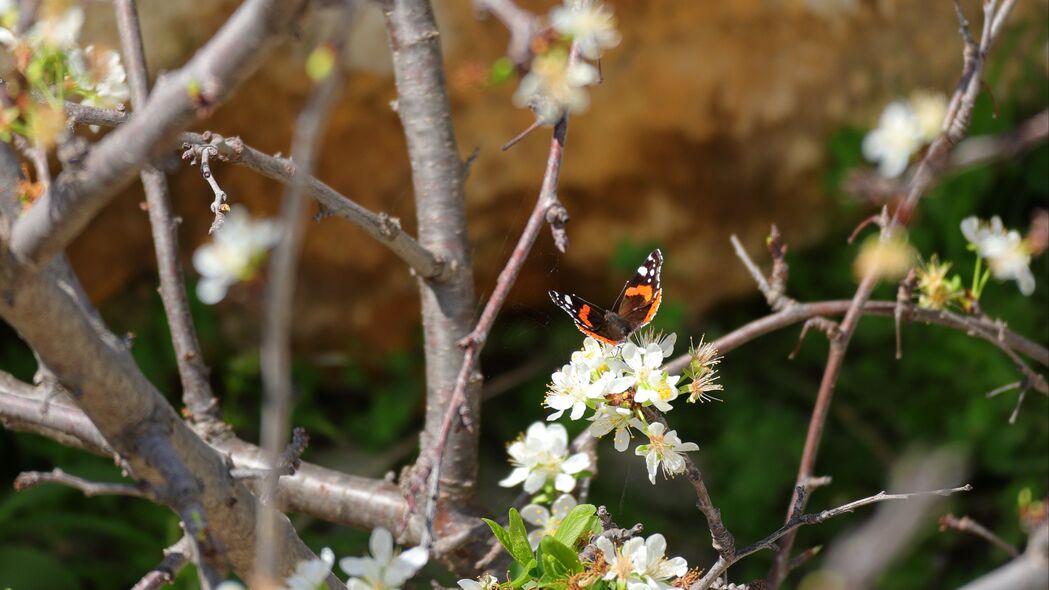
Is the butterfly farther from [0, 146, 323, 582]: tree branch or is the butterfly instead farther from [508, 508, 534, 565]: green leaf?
[0, 146, 323, 582]: tree branch

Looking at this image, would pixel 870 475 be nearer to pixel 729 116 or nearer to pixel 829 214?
pixel 829 214

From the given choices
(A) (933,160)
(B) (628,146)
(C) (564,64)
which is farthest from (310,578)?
(B) (628,146)

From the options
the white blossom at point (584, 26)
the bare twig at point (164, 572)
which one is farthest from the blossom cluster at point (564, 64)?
the bare twig at point (164, 572)

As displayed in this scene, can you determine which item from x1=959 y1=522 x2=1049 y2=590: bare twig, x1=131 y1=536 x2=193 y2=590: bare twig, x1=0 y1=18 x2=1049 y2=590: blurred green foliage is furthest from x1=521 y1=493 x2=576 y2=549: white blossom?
x1=0 y1=18 x2=1049 y2=590: blurred green foliage

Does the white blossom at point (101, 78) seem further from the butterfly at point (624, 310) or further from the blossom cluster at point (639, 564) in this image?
the blossom cluster at point (639, 564)

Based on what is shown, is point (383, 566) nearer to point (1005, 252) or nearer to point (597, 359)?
point (597, 359)
